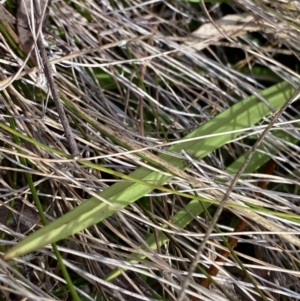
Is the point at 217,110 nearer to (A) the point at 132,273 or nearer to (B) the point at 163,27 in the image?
Answer: (B) the point at 163,27

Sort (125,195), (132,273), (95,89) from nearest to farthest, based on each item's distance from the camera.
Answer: (125,195)
(132,273)
(95,89)

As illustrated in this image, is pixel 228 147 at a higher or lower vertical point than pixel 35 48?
lower

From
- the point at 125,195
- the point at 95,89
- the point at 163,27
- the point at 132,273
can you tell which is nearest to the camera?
the point at 125,195

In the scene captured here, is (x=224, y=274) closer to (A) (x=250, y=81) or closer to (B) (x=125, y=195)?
(B) (x=125, y=195)

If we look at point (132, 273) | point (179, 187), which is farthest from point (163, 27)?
point (132, 273)

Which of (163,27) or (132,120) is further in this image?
(163,27)

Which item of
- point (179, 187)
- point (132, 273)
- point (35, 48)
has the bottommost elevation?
point (132, 273)
